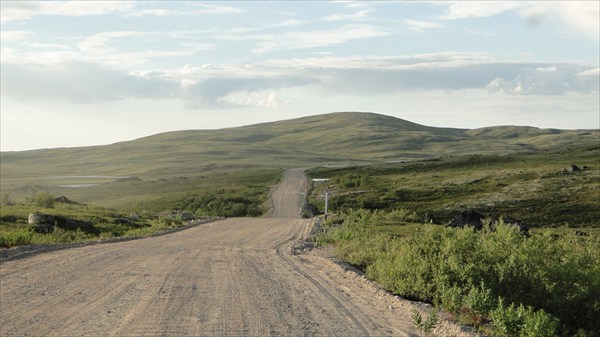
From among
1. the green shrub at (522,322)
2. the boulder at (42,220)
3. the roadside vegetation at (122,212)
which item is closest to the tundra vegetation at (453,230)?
the green shrub at (522,322)

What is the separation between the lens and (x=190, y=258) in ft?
66.2

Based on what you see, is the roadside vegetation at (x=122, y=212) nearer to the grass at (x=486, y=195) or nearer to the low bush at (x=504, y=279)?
the grass at (x=486, y=195)

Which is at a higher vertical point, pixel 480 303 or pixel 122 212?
pixel 480 303

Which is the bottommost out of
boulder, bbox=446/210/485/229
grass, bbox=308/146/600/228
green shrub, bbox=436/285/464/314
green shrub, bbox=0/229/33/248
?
grass, bbox=308/146/600/228

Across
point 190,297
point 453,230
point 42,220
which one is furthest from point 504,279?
point 42,220

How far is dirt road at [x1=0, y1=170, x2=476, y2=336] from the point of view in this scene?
10.7m

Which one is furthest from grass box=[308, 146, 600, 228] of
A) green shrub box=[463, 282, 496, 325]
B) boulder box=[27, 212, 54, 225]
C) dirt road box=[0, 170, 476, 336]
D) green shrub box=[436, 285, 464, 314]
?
green shrub box=[463, 282, 496, 325]

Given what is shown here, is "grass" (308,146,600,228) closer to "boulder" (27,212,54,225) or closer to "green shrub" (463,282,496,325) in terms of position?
"boulder" (27,212,54,225)

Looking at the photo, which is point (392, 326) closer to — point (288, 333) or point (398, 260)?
point (288, 333)

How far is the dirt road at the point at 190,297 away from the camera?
10.7m

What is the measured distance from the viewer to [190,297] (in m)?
13.1

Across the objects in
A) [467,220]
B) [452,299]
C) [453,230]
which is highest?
[452,299]

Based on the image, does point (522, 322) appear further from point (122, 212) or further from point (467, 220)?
point (122, 212)

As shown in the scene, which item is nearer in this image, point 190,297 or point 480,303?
point 480,303
